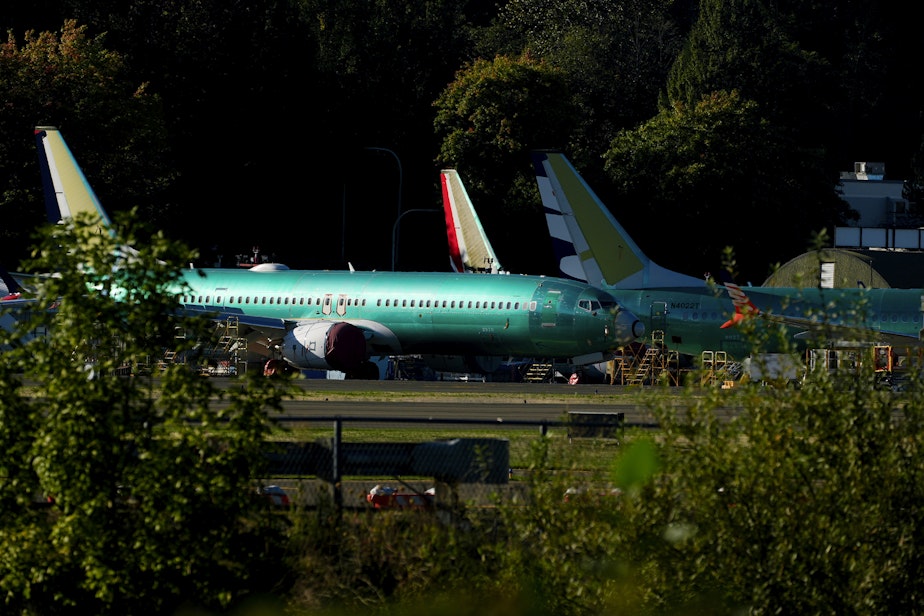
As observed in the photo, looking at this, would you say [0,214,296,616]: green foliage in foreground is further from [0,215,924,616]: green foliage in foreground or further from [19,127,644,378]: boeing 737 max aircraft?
[19,127,644,378]: boeing 737 max aircraft

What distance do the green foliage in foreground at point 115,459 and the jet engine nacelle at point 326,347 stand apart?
34748 mm

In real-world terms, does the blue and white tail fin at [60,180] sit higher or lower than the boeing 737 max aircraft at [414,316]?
higher

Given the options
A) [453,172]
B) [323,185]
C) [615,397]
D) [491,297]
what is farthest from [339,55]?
[615,397]

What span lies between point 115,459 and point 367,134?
85.3 m

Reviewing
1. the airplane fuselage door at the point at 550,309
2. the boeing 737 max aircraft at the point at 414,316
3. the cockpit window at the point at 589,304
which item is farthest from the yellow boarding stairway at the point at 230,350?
the cockpit window at the point at 589,304

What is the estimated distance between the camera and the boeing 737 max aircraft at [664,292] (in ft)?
176

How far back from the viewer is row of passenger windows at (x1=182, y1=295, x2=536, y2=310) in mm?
52781

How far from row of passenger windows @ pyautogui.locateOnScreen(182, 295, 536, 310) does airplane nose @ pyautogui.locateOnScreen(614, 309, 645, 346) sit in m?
3.20

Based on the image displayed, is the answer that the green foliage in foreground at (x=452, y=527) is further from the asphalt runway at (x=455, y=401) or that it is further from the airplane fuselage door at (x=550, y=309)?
the airplane fuselage door at (x=550, y=309)

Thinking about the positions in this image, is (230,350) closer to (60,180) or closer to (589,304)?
(60,180)

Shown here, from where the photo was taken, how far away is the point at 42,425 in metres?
17.0

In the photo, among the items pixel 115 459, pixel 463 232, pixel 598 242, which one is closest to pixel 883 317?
pixel 598 242

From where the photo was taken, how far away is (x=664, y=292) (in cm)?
5609

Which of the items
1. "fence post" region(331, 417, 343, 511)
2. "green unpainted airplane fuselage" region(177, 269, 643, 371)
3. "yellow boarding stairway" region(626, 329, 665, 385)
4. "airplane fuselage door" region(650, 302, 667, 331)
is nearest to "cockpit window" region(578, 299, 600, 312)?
"green unpainted airplane fuselage" region(177, 269, 643, 371)
